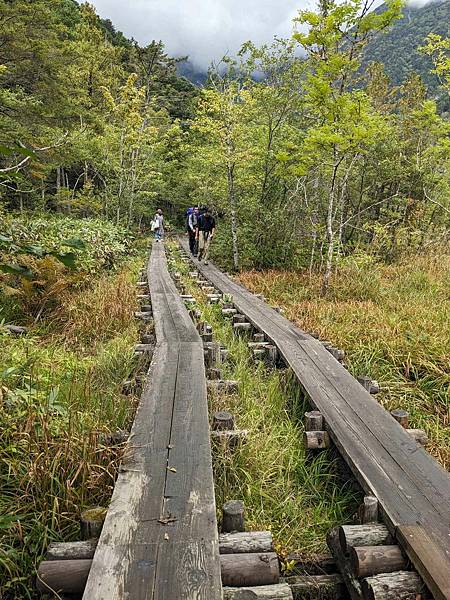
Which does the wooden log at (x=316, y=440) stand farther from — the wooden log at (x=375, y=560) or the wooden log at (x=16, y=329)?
the wooden log at (x=16, y=329)

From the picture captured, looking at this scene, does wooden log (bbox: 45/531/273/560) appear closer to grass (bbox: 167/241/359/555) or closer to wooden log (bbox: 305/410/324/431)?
grass (bbox: 167/241/359/555)

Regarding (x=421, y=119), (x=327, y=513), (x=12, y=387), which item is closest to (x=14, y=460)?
(x=12, y=387)

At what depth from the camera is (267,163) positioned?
11320 mm

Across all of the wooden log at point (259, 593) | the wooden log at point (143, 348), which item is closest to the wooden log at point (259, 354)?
the wooden log at point (143, 348)

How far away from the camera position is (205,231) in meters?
13.1

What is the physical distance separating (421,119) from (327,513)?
41.0 feet

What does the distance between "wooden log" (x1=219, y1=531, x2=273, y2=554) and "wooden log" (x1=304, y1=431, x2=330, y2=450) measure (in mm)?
1290

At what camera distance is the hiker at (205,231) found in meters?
12.6

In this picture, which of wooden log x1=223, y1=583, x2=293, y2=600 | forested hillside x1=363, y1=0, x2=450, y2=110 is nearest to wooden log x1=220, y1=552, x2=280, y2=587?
wooden log x1=223, y1=583, x2=293, y2=600

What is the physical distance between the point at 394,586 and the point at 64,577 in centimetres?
156

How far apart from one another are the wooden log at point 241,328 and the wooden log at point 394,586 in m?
4.62

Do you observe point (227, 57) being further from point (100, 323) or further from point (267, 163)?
point (100, 323)

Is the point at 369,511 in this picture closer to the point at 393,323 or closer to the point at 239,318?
the point at 393,323

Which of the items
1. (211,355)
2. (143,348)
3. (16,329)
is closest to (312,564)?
(211,355)
